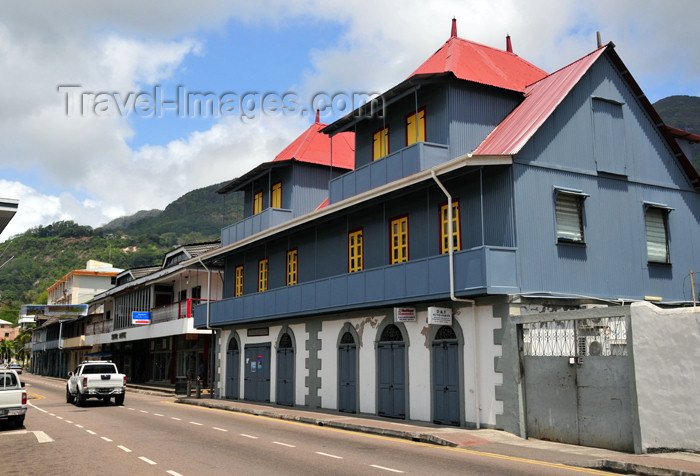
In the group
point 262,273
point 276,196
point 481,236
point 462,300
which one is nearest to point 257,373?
point 262,273

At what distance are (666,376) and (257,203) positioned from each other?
75.3ft

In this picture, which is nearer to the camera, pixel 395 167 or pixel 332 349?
pixel 395 167

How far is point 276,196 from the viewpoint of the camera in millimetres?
32250

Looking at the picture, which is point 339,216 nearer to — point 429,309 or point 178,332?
point 429,309

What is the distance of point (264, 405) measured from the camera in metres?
28.3

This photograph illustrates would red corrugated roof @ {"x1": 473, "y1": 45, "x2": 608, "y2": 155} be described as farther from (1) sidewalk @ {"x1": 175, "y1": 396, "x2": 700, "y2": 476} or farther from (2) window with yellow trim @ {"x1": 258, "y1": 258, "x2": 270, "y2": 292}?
(2) window with yellow trim @ {"x1": 258, "y1": 258, "x2": 270, "y2": 292}

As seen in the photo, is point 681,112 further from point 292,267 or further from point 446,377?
point 446,377

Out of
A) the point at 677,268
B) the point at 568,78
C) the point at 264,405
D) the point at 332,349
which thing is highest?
the point at 568,78

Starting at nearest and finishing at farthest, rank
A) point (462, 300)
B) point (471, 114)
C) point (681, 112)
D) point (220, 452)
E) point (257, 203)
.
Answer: point (220, 452), point (462, 300), point (471, 114), point (257, 203), point (681, 112)

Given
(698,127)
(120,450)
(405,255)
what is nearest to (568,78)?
(405,255)

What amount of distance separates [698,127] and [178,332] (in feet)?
410

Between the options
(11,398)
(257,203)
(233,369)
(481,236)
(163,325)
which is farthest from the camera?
(163,325)

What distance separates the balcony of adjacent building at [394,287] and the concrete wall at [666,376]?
3.94m

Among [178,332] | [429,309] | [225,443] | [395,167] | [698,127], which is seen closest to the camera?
[225,443]
